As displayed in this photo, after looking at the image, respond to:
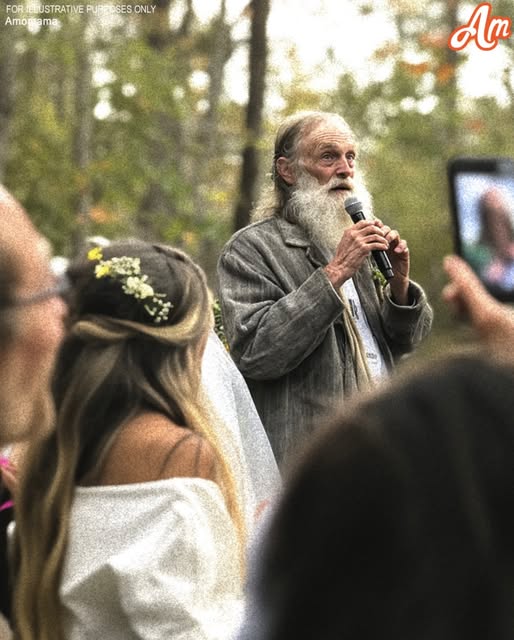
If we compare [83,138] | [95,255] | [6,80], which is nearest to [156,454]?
[95,255]

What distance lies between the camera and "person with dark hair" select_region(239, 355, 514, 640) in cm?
90

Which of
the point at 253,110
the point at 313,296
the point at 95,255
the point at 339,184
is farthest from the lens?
the point at 253,110

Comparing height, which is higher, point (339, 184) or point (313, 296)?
point (339, 184)

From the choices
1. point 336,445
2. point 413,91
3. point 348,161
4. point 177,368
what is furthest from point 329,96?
point 336,445

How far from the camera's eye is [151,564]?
2.44 metres

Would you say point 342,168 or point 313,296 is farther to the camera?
point 342,168

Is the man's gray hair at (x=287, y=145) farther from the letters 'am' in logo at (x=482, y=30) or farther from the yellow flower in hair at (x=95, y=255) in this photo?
the letters 'am' in logo at (x=482, y=30)

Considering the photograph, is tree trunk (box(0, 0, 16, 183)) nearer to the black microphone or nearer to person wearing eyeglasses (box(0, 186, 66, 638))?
the black microphone

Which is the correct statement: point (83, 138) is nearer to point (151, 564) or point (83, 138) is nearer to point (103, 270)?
point (103, 270)

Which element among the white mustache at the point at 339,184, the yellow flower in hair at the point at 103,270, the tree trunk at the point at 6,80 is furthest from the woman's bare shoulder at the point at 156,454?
the tree trunk at the point at 6,80

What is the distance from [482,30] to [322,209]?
762cm

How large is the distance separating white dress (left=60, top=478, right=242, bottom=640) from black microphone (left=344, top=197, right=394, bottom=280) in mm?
1987

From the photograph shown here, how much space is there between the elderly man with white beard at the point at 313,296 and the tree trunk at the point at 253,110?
22.6 feet

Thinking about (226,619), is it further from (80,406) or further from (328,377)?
(328,377)
